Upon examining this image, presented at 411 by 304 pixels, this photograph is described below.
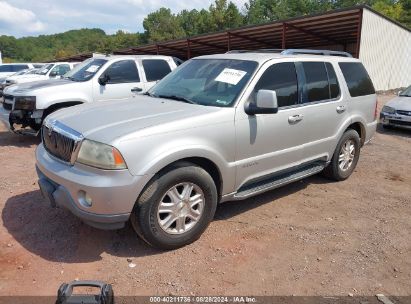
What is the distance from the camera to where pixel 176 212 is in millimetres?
3461

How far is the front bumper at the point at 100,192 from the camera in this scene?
10.00ft

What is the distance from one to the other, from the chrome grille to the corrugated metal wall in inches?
645

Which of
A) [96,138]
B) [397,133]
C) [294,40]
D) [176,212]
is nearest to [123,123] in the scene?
[96,138]

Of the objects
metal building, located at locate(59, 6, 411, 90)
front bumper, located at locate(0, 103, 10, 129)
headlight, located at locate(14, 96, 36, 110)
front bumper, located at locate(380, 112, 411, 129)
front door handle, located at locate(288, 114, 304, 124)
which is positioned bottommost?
front bumper, located at locate(380, 112, 411, 129)

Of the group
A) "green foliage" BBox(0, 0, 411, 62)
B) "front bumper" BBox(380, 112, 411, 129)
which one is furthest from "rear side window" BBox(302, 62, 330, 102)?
"green foliage" BBox(0, 0, 411, 62)

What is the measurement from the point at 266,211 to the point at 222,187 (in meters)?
0.96

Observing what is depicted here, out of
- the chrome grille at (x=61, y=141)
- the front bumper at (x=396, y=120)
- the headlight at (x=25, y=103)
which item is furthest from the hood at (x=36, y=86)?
the front bumper at (x=396, y=120)

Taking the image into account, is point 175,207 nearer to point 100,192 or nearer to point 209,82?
point 100,192

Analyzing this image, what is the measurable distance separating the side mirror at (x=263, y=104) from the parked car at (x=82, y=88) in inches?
132

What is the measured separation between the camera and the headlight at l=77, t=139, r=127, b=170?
3.05 m

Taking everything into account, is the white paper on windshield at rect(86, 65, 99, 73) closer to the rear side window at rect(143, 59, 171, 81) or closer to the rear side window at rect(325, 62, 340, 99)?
the rear side window at rect(143, 59, 171, 81)

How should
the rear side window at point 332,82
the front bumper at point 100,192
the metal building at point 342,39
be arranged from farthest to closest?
the metal building at point 342,39
the rear side window at point 332,82
the front bumper at point 100,192

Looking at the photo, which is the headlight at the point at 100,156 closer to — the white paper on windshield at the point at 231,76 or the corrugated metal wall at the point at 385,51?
the white paper on windshield at the point at 231,76

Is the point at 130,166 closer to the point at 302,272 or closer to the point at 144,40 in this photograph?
the point at 302,272
